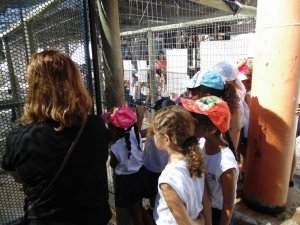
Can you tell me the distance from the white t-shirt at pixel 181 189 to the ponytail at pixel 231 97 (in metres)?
0.82

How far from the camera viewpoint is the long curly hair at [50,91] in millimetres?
1330

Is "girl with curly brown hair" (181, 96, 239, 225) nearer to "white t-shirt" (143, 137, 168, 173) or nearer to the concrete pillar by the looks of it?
"white t-shirt" (143, 137, 168, 173)

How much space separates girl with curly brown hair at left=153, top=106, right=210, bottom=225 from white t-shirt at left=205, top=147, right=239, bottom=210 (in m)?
0.17

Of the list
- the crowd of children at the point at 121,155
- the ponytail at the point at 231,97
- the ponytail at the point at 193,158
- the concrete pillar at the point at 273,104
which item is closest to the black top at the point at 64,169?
the crowd of children at the point at 121,155

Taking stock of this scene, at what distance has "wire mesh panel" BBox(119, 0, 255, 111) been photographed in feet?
15.7

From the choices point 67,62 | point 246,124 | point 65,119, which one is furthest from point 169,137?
point 246,124

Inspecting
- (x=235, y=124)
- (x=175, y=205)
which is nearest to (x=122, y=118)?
(x=175, y=205)

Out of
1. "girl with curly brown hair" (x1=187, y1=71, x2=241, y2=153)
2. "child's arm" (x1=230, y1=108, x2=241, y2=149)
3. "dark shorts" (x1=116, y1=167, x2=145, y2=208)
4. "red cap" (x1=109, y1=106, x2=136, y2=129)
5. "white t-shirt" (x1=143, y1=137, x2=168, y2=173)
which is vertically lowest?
"dark shorts" (x1=116, y1=167, x2=145, y2=208)

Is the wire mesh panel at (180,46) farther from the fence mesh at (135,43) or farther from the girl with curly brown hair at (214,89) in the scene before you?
the girl with curly brown hair at (214,89)

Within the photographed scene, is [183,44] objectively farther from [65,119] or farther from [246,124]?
[65,119]

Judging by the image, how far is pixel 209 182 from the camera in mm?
1843

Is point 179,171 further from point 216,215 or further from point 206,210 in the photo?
point 216,215

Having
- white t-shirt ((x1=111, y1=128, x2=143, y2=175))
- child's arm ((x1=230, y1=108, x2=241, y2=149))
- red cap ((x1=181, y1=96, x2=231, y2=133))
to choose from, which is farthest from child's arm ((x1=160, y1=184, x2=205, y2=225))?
child's arm ((x1=230, y1=108, x2=241, y2=149))

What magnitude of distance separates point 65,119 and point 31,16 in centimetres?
93
